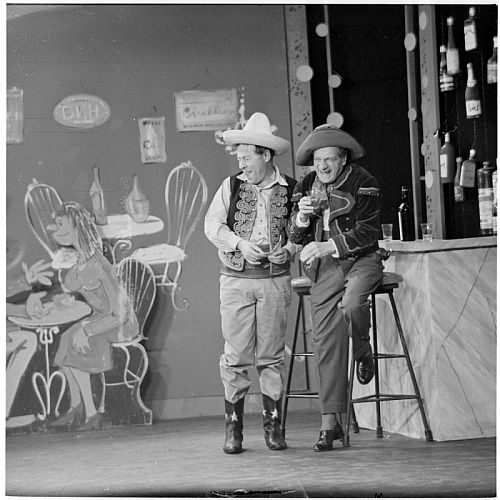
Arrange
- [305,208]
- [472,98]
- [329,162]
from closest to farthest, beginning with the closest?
[305,208]
[329,162]
[472,98]

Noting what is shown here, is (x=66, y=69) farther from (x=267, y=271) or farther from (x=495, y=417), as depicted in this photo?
(x=495, y=417)

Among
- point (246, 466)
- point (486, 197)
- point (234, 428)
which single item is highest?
point (486, 197)

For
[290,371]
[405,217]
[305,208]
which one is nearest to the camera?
[305,208]

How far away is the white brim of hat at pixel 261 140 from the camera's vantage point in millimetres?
5066

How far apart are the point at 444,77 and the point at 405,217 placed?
772 millimetres

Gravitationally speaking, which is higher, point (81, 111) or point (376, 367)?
point (81, 111)

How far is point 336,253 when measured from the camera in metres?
4.99

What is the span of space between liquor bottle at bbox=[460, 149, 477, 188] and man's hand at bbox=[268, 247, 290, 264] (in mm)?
1112

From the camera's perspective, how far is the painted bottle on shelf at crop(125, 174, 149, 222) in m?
5.54

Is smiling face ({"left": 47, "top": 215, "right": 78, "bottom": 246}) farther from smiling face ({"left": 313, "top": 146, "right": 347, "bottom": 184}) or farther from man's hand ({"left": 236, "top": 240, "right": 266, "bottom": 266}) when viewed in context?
smiling face ({"left": 313, "top": 146, "right": 347, "bottom": 184})

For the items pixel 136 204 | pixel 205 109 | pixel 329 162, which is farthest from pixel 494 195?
pixel 136 204

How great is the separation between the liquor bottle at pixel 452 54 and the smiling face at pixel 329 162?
87 centimetres

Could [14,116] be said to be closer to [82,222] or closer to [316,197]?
[82,222]

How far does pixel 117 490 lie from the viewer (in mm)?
4902
